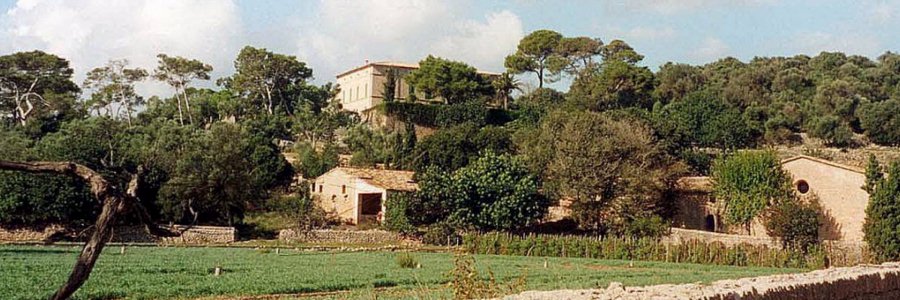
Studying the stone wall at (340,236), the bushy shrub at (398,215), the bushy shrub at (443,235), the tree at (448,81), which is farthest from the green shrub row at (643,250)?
the tree at (448,81)

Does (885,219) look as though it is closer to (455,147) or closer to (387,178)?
(387,178)

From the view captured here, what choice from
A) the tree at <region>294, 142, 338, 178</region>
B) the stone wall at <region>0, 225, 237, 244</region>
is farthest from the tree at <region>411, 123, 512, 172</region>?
the stone wall at <region>0, 225, 237, 244</region>

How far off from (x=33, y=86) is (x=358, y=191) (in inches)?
1263

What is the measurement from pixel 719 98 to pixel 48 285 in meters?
64.3

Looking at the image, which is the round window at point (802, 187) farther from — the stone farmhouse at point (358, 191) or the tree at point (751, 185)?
the stone farmhouse at point (358, 191)

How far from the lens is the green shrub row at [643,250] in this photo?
3866cm

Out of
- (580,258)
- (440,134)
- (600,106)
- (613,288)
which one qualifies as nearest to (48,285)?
(613,288)

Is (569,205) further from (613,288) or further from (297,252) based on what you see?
(613,288)

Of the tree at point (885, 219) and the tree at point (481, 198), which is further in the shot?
the tree at point (481, 198)

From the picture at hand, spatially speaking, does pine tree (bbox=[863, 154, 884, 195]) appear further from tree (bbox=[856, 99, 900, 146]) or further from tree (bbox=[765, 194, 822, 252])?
tree (bbox=[856, 99, 900, 146])

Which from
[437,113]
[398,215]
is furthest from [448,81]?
[398,215]

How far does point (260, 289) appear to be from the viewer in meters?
19.3

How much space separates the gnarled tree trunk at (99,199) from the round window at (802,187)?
1859 inches

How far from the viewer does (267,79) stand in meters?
83.3
